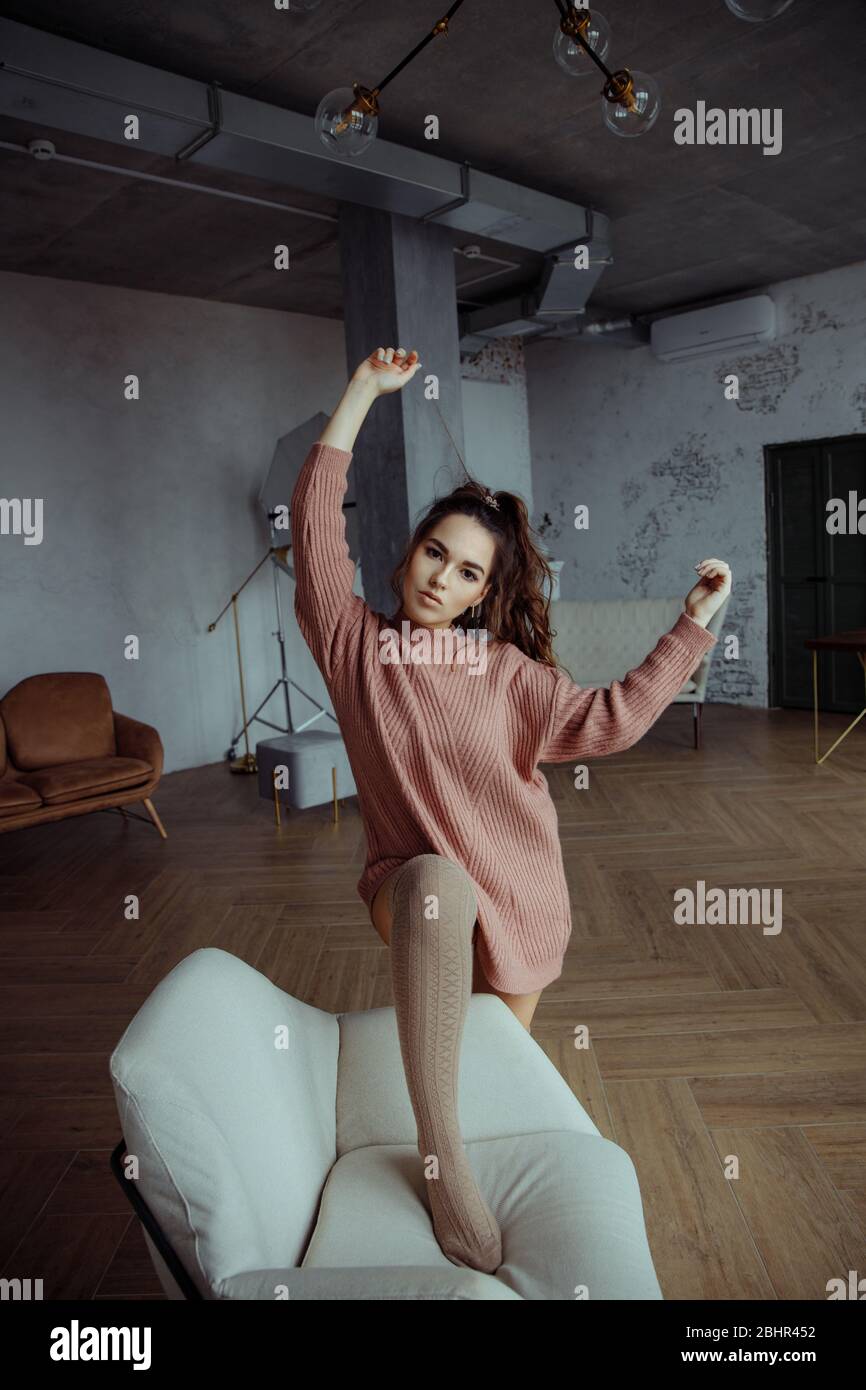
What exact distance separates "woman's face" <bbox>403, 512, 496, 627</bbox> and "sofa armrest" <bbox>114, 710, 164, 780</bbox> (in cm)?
A: 364

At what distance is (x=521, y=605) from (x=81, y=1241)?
160 centimetres

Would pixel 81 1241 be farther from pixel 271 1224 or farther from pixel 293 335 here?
pixel 293 335

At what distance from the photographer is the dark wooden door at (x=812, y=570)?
7.56 meters

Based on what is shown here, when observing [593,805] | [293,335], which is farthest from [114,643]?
[593,805]

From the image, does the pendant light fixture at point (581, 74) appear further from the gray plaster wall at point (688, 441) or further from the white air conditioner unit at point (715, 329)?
the white air conditioner unit at point (715, 329)

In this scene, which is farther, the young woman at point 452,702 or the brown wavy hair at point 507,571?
the brown wavy hair at point 507,571

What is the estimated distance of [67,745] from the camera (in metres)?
5.37

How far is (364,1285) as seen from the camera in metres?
1.15

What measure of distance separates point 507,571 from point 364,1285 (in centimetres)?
125

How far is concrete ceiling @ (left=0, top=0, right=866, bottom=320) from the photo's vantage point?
363cm

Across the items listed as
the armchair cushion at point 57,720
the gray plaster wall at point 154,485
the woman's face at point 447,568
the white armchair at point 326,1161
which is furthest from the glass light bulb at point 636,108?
the armchair cushion at point 57,720

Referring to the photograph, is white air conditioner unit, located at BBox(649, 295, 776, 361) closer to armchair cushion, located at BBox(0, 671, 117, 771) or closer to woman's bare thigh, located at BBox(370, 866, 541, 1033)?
armchair cushion, located at BBox(0, 671, 117, 771)

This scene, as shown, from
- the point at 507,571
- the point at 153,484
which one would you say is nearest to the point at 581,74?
the point at 507,571

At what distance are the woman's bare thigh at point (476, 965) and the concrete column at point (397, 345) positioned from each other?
3.31m
